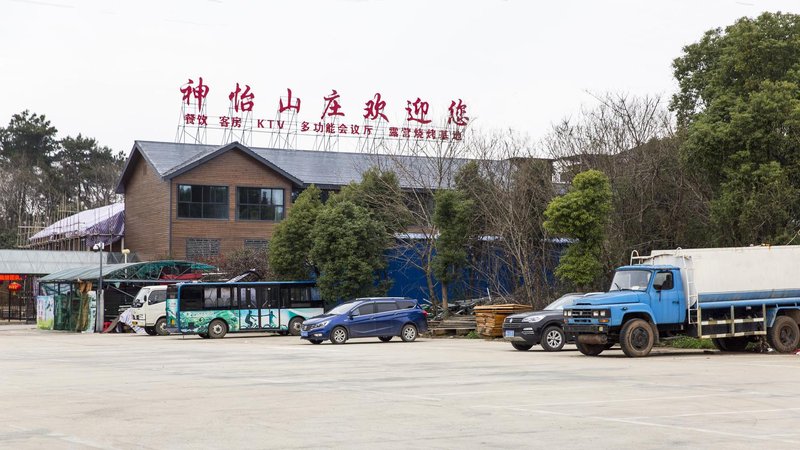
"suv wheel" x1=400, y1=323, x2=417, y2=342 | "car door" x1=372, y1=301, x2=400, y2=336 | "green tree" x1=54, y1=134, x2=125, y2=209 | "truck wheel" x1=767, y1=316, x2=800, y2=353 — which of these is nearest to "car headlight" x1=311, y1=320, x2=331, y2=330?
"car door" x1=372, y1=301, x2=400, y2=336

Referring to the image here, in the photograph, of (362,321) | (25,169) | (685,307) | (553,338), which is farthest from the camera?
(25,169)

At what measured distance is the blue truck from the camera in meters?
25.6

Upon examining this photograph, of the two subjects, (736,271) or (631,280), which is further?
(736,271)

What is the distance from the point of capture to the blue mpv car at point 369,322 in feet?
114

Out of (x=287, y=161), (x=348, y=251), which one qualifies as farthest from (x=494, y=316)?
(x=287, y=161)

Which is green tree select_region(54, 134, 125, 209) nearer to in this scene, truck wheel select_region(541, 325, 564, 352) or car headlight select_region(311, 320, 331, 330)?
car headlight select_region(311, 320, 331, 330)

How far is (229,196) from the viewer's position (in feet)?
210

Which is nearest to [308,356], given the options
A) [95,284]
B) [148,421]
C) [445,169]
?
[148,421]

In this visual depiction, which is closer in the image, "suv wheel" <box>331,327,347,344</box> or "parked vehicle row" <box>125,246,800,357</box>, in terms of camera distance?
"parked vehicle row" <box>125,246,800,357</box>

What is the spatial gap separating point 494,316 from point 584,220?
17.3 feet

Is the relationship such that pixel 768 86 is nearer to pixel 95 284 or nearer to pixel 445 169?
pixel 445 169

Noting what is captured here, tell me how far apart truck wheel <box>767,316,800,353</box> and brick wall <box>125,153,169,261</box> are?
42663mm

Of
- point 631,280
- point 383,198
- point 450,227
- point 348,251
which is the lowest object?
point 631,280

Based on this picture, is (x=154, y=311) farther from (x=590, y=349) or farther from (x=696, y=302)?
(x=696, y=302)
